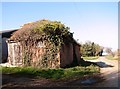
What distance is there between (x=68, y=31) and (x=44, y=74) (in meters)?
7.41

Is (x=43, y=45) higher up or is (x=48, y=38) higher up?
(x=48, y=38)

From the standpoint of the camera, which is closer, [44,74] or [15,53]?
[44,74]

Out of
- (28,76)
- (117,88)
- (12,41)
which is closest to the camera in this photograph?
(117,88)

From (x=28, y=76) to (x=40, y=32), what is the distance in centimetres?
738

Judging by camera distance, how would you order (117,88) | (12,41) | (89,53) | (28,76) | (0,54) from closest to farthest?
(117,88), (28,76), (12,41), (0,54), (89,53)

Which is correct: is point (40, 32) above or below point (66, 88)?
above

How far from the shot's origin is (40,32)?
24.4m

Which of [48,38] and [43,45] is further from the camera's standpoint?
[43,45]

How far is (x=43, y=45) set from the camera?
80.2 ft

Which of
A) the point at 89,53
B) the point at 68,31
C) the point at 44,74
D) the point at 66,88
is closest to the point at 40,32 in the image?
the point at 68,31

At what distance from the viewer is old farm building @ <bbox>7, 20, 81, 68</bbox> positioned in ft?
78.0

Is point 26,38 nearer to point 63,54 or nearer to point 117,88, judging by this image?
point 63,54

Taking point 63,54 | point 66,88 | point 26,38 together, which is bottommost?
point 66,88

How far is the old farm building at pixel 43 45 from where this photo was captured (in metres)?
23.8
